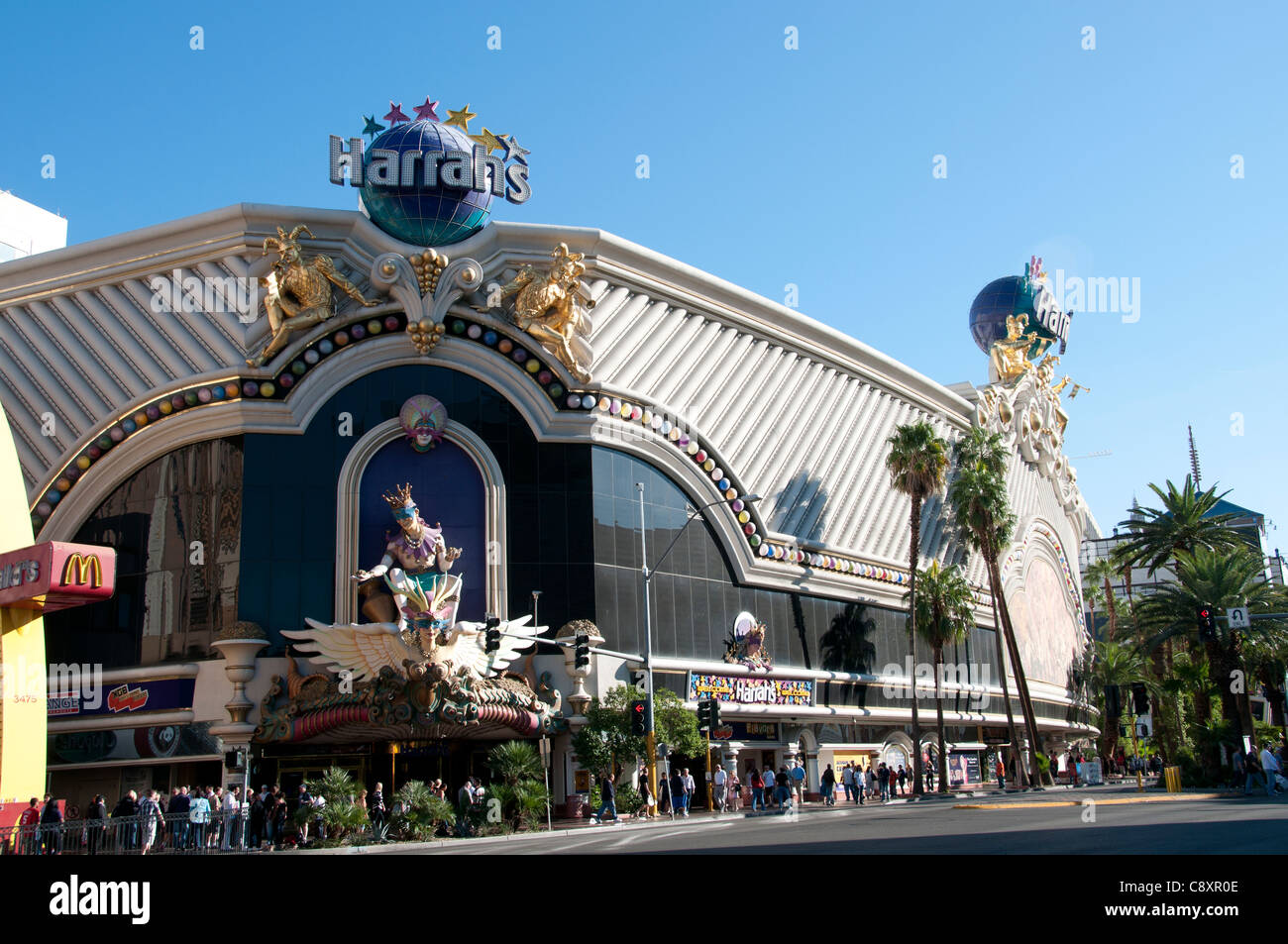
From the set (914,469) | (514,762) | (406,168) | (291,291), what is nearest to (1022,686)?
(914,469)

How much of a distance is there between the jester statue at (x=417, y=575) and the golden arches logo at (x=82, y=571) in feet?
40.7

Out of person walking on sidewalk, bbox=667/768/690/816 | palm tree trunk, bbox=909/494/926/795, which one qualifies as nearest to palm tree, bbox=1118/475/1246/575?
palm tree trunk, bbox=909/494/926/795

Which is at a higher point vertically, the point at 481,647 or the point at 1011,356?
the point at 1011,356

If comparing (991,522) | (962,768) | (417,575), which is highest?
(991,522)

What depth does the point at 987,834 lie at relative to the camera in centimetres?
1944

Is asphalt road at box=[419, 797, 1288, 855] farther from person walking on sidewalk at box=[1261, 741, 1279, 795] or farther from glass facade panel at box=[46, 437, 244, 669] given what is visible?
glass facade panel at box=[46, 437, 244, 669]

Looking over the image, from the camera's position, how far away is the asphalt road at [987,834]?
53.1ft

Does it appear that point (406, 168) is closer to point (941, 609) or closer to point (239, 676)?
point (239, 676)

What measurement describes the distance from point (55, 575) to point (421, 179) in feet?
66.1

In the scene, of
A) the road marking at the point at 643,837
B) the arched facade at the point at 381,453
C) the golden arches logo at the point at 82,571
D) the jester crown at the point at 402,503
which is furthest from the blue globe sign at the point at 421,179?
the road marking at the point at 643,837

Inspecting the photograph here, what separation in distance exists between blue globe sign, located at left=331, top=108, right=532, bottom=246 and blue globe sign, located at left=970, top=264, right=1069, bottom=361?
143 ft
